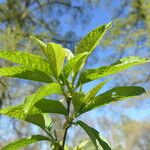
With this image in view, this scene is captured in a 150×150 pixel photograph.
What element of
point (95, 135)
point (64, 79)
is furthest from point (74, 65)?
point (95, 135)

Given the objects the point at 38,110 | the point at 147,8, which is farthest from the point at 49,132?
the point at 147,8

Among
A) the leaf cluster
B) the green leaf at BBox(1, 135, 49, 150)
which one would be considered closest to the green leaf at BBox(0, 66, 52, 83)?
the leaf cluster

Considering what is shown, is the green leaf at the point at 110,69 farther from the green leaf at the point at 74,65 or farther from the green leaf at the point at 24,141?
the green leaf at the point at 24,141

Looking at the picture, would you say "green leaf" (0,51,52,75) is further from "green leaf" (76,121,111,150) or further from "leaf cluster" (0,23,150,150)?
"green leaf" (76,121,111,150)

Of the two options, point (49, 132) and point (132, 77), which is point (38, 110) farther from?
point (132, 77)

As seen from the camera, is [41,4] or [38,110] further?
[41,4]

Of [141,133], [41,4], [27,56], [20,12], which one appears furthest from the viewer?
[141,133]

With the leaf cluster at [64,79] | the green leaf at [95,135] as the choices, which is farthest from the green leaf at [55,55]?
the green leaf at [95,135]
